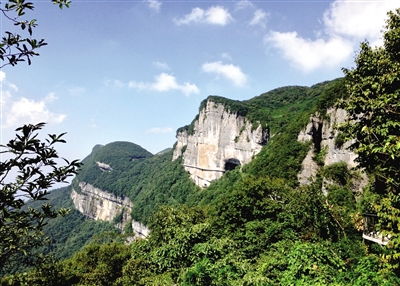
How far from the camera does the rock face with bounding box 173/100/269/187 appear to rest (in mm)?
69688

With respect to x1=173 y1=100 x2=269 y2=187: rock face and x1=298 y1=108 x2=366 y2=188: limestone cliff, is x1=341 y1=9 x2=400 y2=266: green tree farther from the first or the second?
x1=173 y1=100 x2=269 y2=187: rock face

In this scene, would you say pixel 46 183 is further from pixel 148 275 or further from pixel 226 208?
pixel 226 208

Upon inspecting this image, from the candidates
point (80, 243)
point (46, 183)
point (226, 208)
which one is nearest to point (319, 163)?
point (226, 208)

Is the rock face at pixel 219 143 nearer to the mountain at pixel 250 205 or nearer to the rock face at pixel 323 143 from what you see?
the mountain at pixel 250 205

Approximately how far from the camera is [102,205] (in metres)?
128

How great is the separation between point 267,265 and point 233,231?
12430mm

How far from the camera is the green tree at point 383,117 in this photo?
25.2 ft

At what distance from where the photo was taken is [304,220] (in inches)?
766

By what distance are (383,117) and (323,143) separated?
36.6 metres

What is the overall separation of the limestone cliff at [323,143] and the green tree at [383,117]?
28.9 m

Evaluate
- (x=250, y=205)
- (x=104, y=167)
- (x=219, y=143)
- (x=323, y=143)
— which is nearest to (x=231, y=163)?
(x=219, y=143)

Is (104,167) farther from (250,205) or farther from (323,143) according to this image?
(250,205)

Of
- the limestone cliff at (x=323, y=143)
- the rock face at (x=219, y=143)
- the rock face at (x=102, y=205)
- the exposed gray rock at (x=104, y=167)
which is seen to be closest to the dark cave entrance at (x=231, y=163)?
the rock face at (x=219, y=143)

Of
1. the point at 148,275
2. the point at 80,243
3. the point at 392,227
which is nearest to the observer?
the point at 392,227
